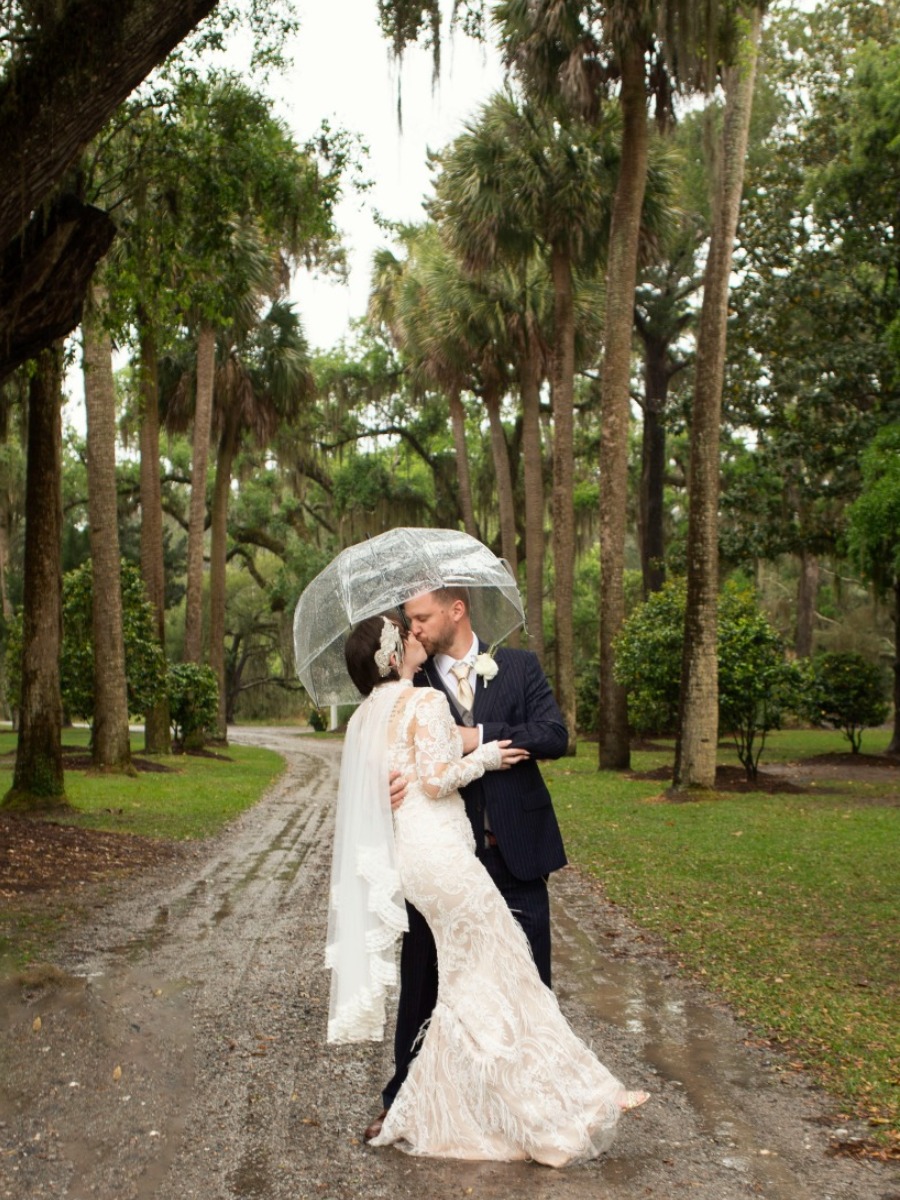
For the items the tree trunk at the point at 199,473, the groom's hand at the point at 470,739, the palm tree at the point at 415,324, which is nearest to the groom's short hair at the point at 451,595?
the groom's hand at the point at 470,739

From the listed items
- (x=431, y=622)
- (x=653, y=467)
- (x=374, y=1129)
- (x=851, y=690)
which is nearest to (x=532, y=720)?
(x=431, y=622)

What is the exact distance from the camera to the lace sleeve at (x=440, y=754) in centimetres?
451

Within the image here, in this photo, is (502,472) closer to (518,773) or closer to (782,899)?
(782,899)

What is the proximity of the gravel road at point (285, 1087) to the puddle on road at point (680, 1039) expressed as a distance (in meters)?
0.01

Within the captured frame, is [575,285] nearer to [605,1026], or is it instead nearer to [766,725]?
[766,725]

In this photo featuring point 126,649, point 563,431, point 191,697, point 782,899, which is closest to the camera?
point 782,899

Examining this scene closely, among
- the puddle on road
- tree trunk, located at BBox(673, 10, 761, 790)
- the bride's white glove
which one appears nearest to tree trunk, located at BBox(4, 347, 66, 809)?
the puddle on road

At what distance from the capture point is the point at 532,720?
4758 mm

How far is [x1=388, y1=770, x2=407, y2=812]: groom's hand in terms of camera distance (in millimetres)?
4617

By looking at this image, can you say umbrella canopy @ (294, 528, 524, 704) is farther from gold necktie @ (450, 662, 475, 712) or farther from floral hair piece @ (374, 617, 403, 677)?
gold necktie @ (450, 662, 475, 712)

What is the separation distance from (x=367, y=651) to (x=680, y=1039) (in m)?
2.56

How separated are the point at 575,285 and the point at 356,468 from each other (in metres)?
13.7

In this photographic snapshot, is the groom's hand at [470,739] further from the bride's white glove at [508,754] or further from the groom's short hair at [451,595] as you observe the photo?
the groom's short hair at [451,595]

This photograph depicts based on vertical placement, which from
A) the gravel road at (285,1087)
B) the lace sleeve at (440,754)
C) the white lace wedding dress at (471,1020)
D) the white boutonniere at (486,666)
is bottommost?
the gravel road at (285,1087)
